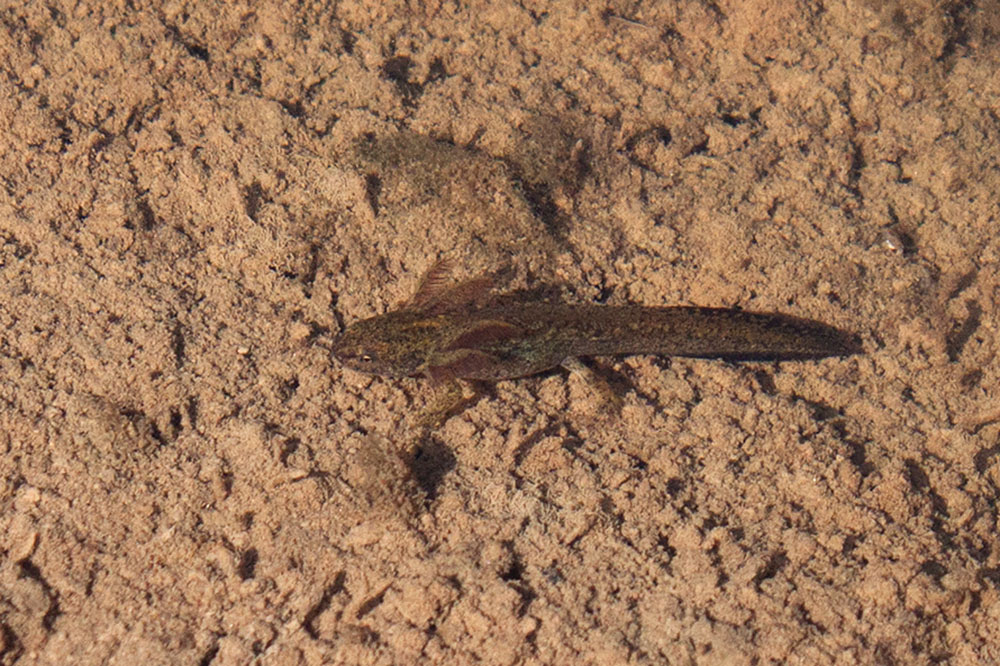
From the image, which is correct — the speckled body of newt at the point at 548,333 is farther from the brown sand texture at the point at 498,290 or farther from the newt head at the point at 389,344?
the brown sand texture at the point at 498,290

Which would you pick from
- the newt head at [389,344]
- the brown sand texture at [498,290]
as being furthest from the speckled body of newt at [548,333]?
the brown sand texture at [498,290]

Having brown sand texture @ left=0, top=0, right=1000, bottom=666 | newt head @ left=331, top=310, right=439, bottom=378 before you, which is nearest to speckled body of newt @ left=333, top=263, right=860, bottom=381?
newt head @ left=331, top=310, right=439, bottom=378

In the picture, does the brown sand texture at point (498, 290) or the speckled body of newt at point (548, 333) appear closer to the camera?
the brown sand texture at point (498, 290)

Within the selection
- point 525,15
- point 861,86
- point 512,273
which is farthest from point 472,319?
point 861,86

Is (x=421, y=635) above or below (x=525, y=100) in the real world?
below

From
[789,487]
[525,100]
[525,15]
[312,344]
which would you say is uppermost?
[525,15]

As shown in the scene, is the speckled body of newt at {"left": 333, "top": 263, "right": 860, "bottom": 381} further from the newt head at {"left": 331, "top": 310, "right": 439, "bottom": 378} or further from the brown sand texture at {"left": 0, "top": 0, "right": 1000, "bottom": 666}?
the brown sand texture at {"left": 0, "top": 0, "right": 1000, "bottom": 666}

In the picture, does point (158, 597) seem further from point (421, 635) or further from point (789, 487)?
point (789, 487)
